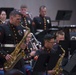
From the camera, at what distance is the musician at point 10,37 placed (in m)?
5.50

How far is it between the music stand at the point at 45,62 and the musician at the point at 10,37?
0.69 m

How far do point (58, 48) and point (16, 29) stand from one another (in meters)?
1.08

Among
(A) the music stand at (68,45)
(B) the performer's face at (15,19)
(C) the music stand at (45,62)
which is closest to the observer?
(C) the music stand at (45,62)

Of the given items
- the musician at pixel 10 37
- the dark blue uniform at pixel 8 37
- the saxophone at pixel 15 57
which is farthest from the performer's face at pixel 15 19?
the saxophone at pixel 15 57

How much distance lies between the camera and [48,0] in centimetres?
1392

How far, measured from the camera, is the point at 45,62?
5027mm

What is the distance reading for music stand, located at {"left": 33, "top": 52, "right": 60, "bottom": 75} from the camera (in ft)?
16.2

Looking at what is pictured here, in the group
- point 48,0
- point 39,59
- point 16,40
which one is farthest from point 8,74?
point 48,0

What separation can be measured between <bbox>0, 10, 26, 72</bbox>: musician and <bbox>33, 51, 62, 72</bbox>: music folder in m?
0.70

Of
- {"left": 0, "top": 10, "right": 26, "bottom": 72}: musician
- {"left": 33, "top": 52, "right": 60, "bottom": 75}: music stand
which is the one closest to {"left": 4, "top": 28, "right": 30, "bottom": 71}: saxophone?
{"left": 0, "top": 10, "right": 26, "bottom": 72}: musician

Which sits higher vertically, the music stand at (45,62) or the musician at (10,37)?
the musician at (10,37)

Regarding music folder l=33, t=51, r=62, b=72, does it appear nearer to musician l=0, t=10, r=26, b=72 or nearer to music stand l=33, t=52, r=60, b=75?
music stand l=33, t=52, r=60, b=75

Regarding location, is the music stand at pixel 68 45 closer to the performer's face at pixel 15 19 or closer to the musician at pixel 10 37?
the musician at pixel 10 37

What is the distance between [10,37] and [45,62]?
0.95m
